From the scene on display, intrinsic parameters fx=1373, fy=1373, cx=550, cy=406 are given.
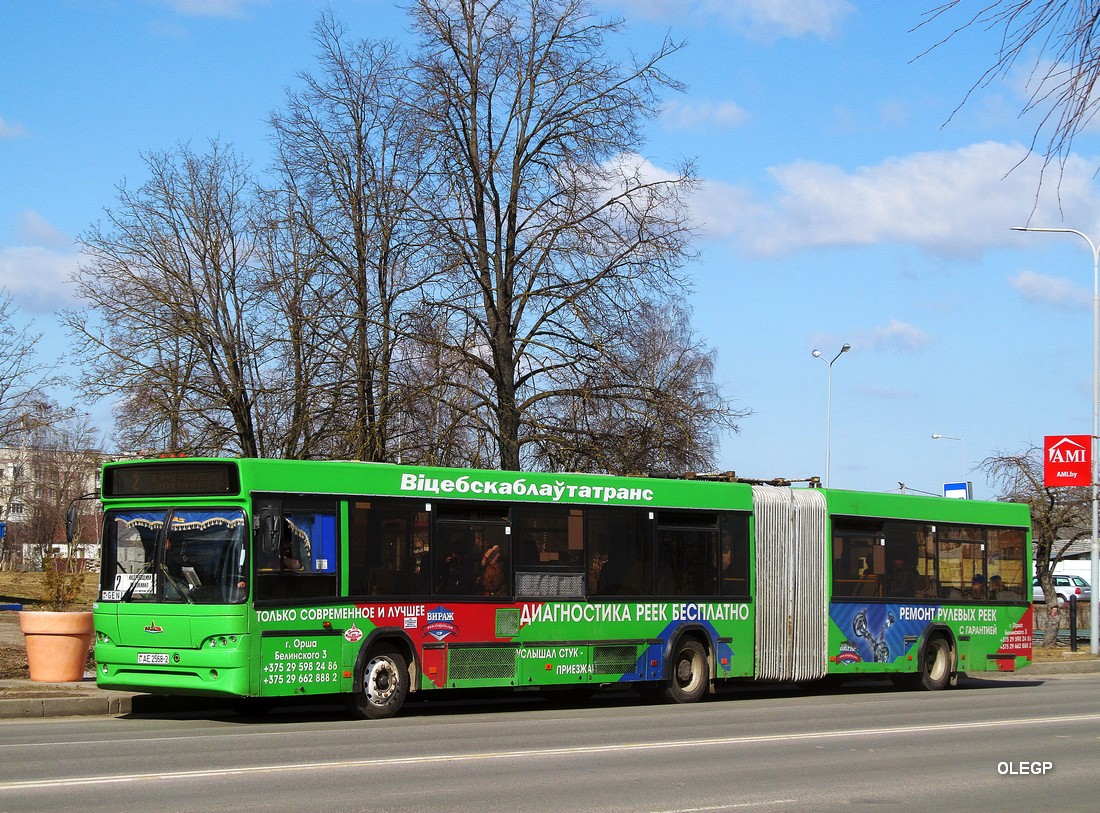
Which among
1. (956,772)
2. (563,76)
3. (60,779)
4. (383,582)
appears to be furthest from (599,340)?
(60,779)

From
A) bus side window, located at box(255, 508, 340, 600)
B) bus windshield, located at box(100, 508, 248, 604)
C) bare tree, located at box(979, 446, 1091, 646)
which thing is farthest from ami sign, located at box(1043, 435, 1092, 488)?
bus windshield, located at box(100, 508, 248, 604)

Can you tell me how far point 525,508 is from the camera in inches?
715

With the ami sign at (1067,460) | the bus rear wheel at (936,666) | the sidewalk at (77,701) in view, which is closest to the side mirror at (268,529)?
the sidewalk at (77,701)

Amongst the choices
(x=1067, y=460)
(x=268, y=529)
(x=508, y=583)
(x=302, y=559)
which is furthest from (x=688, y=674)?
(x=1067, y=460)

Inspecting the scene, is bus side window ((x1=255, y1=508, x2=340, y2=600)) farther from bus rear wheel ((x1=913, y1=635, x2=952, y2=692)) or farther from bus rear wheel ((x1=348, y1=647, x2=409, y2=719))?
bus rear wheel ((x1=913, y1=635, x2=952, y2=692))

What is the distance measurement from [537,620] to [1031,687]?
11517 mm

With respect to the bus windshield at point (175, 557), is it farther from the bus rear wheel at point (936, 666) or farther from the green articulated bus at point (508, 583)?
the bus rear wheel at point (936, 666)

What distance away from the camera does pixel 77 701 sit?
16.4 meters

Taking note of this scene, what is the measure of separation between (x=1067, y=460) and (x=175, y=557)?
22009 mm

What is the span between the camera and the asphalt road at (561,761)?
9875 mm

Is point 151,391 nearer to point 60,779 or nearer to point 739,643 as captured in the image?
point 739,643

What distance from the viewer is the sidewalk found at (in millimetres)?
16062

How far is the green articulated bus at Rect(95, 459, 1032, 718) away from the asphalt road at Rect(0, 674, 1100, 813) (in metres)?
0.77

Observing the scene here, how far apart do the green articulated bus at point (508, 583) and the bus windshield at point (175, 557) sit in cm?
2
